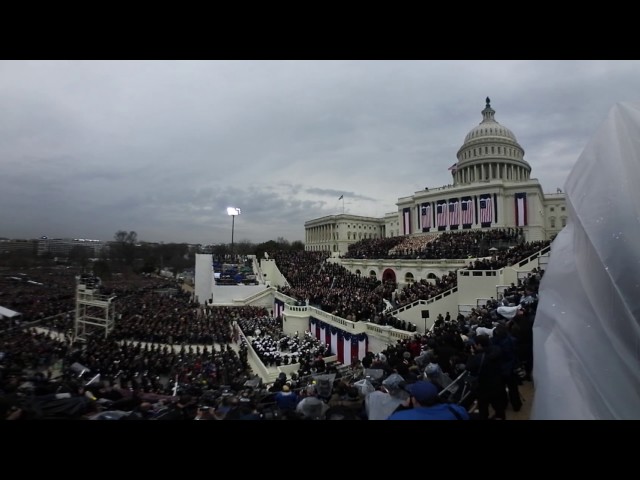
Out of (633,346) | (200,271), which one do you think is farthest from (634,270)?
(200,271)

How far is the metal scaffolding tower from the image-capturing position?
906 inches

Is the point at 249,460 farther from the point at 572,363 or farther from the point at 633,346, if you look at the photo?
the point at 633,346

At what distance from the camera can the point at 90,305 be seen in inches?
961

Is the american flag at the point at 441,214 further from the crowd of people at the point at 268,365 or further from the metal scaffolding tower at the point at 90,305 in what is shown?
the metal scaffolding tower at the point at 90,305

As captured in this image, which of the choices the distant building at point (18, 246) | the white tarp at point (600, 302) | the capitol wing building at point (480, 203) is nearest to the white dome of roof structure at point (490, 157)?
the capitol wing building at point (480, 203)

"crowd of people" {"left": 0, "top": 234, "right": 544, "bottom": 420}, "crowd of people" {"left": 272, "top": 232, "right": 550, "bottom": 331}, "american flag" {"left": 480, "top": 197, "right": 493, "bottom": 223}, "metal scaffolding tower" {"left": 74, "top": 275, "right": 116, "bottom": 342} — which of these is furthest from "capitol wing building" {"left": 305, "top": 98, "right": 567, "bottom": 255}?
"metal scaffolding tower" {"left": 74, "top": 275, "right": 116, "bottom": 342}

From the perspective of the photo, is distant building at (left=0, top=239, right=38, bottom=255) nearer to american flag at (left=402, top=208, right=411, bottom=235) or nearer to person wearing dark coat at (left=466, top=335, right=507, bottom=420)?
person wearing dark coat at (left=466, top=335, right=507, bottom=420)

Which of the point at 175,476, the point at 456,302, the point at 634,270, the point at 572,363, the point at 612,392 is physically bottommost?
the point at 456,302

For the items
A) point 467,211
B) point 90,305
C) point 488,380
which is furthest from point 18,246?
point 467,211

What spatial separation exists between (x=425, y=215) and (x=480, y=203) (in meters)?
8.48

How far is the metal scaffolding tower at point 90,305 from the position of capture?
23.0 meters

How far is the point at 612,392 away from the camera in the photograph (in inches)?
122

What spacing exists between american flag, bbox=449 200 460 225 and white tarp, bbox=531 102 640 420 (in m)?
46.4
